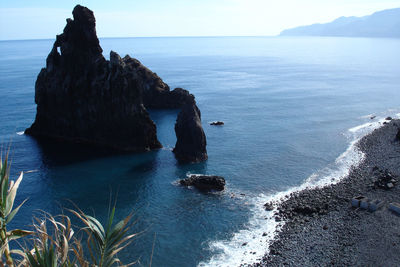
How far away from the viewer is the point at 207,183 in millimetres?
56906

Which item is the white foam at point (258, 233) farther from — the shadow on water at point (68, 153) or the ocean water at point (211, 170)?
the shadow on water at point (68, 153)

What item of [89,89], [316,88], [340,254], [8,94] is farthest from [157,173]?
[316,88]

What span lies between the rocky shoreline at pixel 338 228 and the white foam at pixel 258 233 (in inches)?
44.6

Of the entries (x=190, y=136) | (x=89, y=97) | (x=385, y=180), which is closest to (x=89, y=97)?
(x=89, y=97)

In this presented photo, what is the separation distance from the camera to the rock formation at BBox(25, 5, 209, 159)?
7500 cm

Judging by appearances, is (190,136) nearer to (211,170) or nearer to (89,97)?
(211,170)

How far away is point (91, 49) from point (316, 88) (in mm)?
108128

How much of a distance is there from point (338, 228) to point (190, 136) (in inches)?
1269

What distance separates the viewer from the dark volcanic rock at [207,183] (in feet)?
185

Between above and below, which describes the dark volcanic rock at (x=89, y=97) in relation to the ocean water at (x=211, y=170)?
above

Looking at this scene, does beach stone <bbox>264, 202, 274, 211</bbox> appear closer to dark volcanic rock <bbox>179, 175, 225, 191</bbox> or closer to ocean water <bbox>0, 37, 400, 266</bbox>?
ocean water <bbox>0, 37, 400, 266</bbox>

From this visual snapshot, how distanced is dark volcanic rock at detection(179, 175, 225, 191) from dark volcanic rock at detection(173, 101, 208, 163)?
1028 centimetres

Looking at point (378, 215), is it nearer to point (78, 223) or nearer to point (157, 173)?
point (157, 173)

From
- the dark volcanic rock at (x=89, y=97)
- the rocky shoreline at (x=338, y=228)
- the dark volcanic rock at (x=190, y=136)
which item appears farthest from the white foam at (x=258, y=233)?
the dark volcanic rock at (x=89, y=97)
